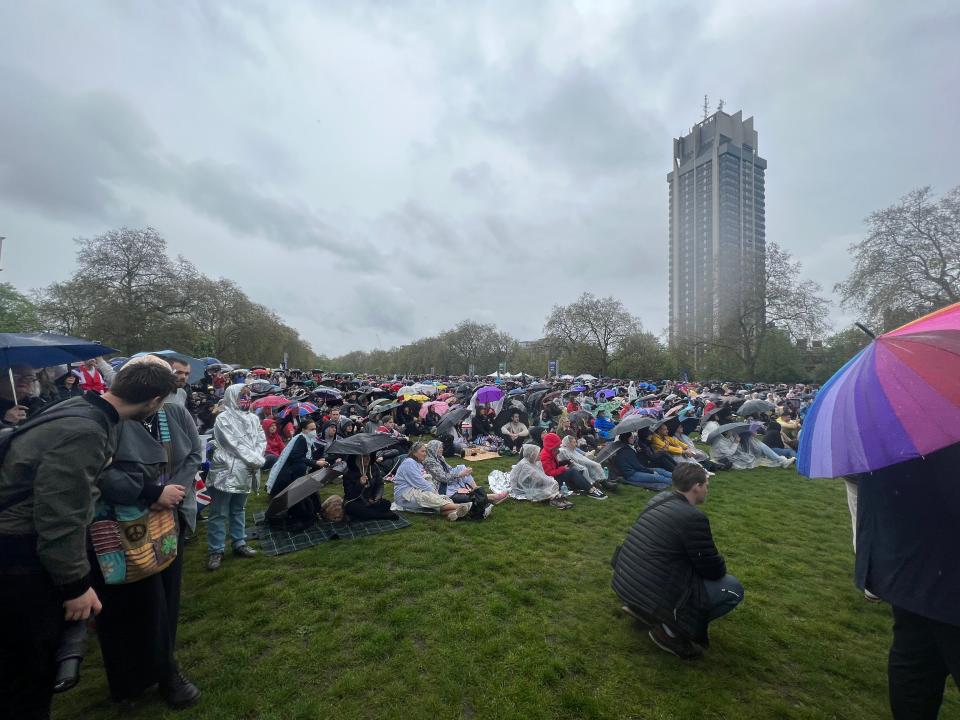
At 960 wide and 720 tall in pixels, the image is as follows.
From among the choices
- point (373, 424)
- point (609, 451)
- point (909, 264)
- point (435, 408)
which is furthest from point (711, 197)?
point (373, 424)

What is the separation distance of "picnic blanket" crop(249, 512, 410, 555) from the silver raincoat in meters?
1.05

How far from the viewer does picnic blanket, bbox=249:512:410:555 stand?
5.36 meters

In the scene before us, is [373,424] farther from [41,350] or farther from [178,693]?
[178,693]

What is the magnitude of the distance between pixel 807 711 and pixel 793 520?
475 centimetres

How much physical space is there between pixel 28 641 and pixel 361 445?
438 cm

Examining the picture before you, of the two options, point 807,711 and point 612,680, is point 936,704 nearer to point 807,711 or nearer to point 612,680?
point 807,711

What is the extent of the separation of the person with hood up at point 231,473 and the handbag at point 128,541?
229cm

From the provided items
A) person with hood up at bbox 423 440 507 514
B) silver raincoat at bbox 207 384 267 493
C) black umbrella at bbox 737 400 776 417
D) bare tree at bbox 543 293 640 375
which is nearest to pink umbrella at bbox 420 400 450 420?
person with hood up at bbox 423 440 507 514

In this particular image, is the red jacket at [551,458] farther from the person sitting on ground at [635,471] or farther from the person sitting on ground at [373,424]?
the person sitting on ground at [373,424]

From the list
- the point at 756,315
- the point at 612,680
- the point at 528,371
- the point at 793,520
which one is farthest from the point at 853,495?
the point at 528,371

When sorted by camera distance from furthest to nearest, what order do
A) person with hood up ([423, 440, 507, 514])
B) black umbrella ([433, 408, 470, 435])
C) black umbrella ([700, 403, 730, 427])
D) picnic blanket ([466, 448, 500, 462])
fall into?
black umbrella ([700, 403, 730, 427]), black umbrella ([433, 408, 470, 435]), picnic blanket ([466, 448, 500, 462]), person with hood up ([423, 440, 507, 514])

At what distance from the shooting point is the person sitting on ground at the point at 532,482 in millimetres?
7414

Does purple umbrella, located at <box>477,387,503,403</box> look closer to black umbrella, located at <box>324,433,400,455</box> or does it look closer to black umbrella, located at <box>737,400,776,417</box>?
black umbrella, located at <box>737,400,776,417</box>

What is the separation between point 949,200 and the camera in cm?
2583
